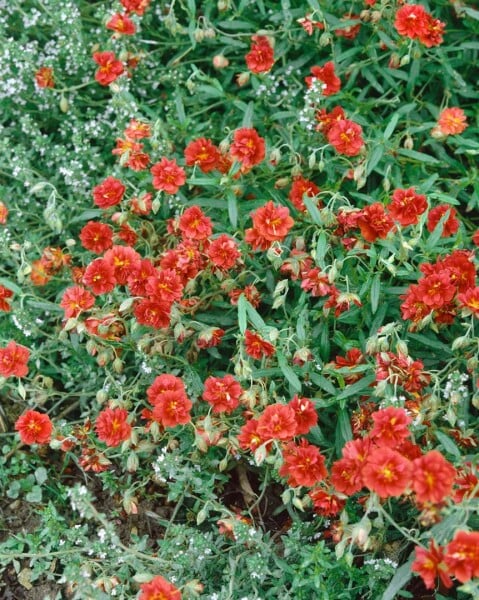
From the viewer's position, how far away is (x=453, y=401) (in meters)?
3.38

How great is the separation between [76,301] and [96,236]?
48cm

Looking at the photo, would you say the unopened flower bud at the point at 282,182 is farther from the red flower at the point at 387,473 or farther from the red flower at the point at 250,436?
the red flower at the point at 387,473

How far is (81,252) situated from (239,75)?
51.1 inches

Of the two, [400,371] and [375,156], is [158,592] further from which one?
[375,156]

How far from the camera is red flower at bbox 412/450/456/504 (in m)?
2.75

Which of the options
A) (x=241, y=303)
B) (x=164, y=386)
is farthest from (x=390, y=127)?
(x=164, y=386)

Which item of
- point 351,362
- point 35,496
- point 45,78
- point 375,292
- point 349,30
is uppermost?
point 349,30

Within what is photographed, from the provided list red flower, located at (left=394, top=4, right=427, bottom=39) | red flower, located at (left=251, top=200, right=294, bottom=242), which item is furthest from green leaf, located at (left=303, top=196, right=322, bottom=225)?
red flower, located at (left=394, top=4, right=427, bottom=39)

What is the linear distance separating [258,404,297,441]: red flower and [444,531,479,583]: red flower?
2.61 ft

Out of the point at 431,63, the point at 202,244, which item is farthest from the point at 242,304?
the point at 431,63

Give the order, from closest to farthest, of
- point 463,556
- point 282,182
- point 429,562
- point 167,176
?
point 463,556 < point 429,562 < point 167,176 < point 282,182

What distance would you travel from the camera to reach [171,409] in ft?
11.6

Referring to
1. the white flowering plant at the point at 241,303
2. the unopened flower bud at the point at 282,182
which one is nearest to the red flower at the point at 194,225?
the white flowering plant at the point at 241,303

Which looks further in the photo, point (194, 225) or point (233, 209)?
point (233, 209)
